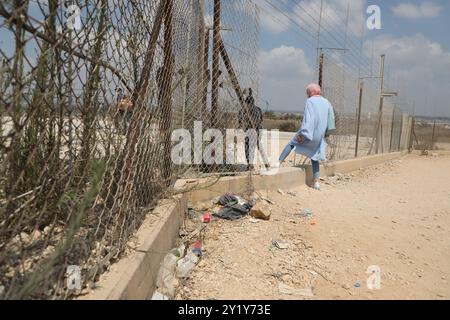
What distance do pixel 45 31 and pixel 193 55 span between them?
2798mm

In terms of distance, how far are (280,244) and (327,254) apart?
0.38 meters

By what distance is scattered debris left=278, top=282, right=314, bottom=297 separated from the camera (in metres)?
2.46

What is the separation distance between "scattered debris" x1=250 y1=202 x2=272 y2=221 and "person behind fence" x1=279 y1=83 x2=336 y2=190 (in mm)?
2541

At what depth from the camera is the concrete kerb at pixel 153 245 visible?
1.72 m

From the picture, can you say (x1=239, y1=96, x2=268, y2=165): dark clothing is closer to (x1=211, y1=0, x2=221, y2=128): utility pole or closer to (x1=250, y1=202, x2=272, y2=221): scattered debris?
(x1=211, y1=0, x2=221, y2=128): utility pole

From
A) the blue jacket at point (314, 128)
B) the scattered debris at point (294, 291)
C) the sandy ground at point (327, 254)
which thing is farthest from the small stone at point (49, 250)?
the blue jacket at point (314, 128)

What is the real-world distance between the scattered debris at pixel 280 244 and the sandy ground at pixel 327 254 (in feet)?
0.14

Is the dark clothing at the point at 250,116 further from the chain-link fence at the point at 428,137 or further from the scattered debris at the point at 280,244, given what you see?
the chain-link fence at the point at 428,137

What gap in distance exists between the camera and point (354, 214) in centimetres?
455

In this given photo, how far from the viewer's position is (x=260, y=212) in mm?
3791

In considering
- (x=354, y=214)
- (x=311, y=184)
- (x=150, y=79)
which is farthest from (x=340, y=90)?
(x=150, y=79)

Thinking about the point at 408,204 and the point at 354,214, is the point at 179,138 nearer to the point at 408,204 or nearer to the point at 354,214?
the point at 354,214

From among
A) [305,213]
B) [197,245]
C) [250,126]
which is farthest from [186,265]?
[250,126]

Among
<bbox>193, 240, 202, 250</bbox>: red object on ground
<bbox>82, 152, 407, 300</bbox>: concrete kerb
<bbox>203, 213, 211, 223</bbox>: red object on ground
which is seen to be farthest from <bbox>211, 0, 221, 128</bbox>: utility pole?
<bbox>193, 240, 202, 250</bbox>: red object on ground
